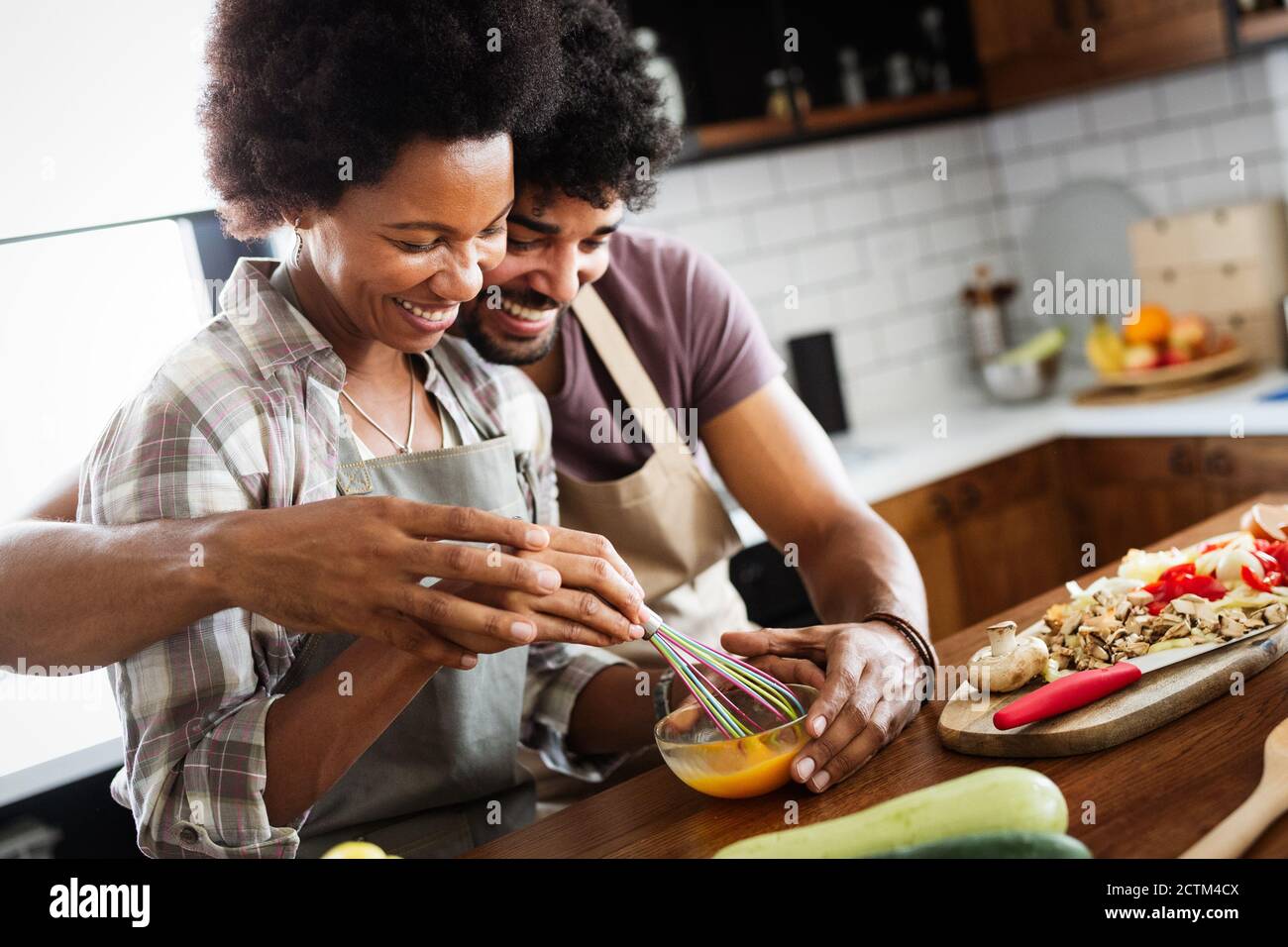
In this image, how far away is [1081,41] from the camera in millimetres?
3076

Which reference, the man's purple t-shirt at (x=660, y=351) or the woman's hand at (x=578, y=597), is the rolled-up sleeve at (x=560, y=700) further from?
the woman's hand at (x=578, y=597)

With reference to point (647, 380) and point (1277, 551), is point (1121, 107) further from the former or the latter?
point (1277, 551)

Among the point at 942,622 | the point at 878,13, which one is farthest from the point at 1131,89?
the point at 942,622

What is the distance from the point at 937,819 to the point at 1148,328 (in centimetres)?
251

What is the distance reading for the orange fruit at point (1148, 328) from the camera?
304cm

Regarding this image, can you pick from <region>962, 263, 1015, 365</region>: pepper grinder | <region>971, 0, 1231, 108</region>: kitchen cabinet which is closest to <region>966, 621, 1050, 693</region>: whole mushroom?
<region>971, 0, 1231, 108</region>: kitchen cabinet

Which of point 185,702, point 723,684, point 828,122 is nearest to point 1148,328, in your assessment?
point 828,122

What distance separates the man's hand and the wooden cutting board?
55 millimetres

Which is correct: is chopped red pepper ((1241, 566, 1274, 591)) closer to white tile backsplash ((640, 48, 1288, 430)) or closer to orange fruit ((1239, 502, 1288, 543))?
orange fruit ((1239, 502, 1288, 543))

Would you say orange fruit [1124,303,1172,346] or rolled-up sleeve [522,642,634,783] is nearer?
rolled-up sleeve [522,642,634,783]

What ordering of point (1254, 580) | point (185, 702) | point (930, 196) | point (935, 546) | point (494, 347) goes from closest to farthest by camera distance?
point (185, 702) → point (1254, 580) → point (494, 347) → point (935, 546) → point (930, 196)

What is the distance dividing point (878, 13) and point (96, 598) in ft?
9.74

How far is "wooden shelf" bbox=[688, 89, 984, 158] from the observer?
292 centimetres

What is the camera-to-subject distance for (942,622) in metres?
2.83
